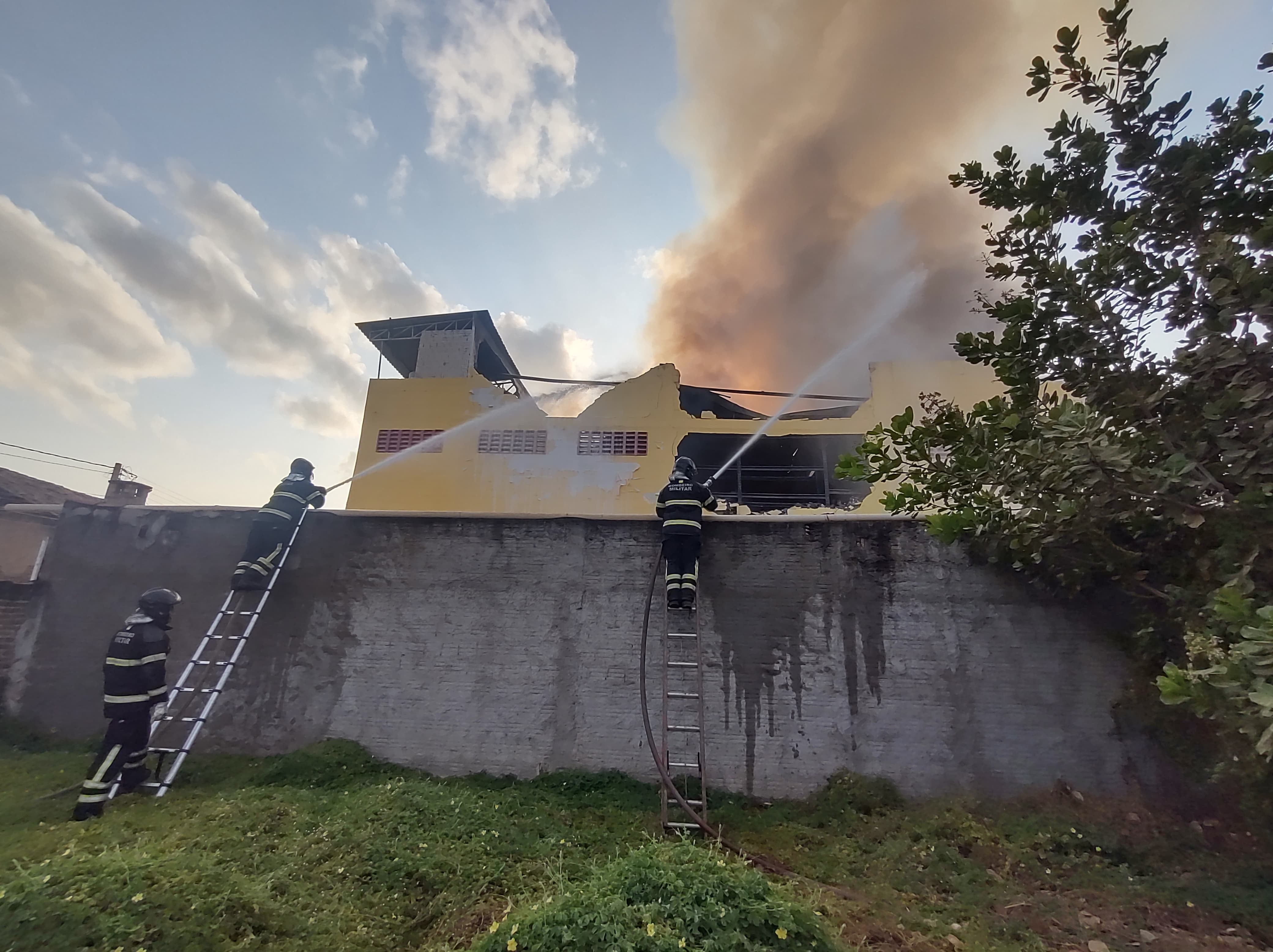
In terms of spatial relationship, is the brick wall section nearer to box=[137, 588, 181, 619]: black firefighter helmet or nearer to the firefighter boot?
box=[137, 588, 181, 619]: black firefighter helmet

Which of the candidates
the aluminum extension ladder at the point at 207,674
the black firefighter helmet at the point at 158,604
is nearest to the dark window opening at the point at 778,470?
the aluminum extension ladder at the point at 207,674

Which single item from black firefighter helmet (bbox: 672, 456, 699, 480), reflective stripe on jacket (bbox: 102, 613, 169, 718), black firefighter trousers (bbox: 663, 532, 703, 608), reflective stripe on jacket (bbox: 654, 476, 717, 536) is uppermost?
black firefighter helmet (bbox: 672, 456, 699, 480)

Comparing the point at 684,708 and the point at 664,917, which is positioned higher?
the point at 684,708

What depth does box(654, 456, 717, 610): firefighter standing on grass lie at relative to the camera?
6371 mm

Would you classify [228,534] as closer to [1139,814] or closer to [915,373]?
[1139,814]

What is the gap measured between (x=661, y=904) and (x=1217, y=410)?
4700 millimetres

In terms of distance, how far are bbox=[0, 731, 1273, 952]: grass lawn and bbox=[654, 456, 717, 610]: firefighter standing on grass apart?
6.35 ft

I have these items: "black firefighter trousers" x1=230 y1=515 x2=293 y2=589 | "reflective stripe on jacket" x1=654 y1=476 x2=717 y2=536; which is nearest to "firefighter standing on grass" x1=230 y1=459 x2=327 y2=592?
"black firefighter trousers" x1=230 y1=515 x2=293 y2=589

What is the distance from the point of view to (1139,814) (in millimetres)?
5586

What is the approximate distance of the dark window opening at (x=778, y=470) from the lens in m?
17.5

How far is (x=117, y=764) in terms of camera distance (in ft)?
16.4

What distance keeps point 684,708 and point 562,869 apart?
230cm

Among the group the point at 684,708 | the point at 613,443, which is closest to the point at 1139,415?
the point at 684,708

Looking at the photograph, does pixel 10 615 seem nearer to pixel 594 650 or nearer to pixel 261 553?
pixel 261 553
